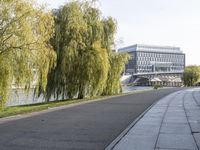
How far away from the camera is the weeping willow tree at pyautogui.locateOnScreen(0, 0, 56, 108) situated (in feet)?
50.9

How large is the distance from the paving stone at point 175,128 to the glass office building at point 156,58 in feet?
488

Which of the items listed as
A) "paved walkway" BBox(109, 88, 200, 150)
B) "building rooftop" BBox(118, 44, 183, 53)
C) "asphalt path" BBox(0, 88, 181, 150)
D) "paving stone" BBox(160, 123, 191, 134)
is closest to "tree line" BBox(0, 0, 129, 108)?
"asphalt path" BBox(0, 88, 181, 150)

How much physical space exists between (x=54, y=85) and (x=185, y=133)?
16925 mm

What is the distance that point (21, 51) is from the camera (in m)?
16.0

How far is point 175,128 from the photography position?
442 inches

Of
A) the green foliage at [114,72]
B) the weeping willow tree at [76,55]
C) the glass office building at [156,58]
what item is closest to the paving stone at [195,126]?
the weeping willow tree at [76,55]

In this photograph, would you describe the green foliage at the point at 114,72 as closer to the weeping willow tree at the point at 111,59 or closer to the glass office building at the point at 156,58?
the weeping willow tree at the point at 111,59

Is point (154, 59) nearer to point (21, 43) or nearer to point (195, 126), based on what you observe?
point (21, 43)

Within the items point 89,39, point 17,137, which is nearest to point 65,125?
point 17,137

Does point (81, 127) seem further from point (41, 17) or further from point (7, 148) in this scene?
point (41, 17)

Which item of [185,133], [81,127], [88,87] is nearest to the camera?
[185,133]

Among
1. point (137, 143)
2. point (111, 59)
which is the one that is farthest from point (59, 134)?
point (111, 59)

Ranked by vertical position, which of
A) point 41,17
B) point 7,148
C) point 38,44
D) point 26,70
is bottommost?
point 7,148

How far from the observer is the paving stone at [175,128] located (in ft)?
34.4
